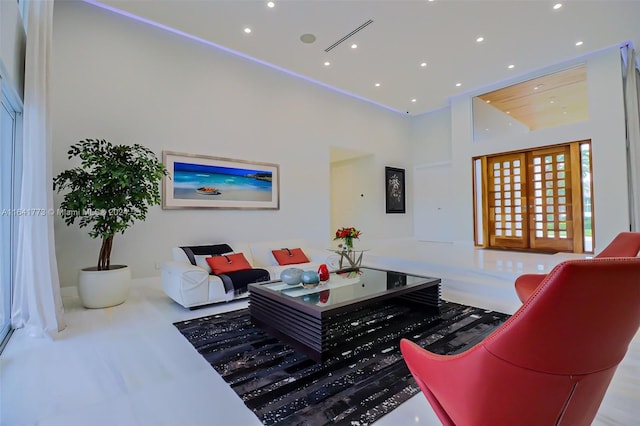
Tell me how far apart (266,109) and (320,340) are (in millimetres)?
5000

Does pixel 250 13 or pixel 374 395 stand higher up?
pixel 250 13

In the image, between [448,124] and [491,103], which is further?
[448,124]

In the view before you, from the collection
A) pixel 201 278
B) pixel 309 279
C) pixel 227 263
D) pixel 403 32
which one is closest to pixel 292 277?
pixel 309 279

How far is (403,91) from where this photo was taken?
7.45m

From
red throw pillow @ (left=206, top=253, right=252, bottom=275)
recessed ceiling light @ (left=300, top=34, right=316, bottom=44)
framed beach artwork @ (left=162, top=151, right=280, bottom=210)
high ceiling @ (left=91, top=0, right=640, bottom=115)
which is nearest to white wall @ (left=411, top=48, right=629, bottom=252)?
high ceiling @ (left=91, top=0, right=640, bottom=115)

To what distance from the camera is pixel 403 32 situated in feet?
16.4

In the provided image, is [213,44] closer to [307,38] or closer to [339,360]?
[307,38]

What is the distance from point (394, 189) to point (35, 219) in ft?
25.4

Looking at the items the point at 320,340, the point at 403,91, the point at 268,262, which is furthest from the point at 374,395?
the point at 403,91

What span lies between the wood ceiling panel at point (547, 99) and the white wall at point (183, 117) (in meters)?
3.89

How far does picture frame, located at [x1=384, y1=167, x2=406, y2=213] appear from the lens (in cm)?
866

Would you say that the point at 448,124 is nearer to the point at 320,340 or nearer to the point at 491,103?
the point at 491,103

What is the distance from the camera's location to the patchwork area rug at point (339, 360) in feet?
5.70

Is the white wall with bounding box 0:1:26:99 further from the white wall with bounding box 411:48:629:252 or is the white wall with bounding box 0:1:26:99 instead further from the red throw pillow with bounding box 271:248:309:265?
the white wall with bounding box 411:48:629:252
